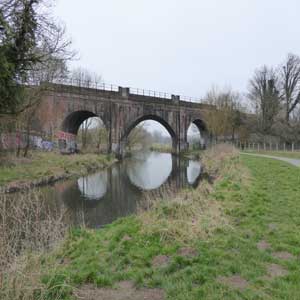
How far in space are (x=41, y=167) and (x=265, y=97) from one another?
32.9 metres

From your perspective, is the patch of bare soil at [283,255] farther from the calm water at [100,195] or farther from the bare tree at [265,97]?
the bare tree at [265,97]

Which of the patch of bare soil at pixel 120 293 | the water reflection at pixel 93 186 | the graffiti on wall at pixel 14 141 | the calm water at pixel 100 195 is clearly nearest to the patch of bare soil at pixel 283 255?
the patch of bare soil at pixel 120 293

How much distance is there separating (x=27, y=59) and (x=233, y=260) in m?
10.9

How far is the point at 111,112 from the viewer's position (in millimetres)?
31938

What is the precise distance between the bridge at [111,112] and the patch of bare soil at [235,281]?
21.7m

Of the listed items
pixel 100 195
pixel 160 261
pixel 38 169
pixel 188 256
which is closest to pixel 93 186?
pixel 100 195

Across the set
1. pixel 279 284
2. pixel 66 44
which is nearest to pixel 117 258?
pixel 279 284

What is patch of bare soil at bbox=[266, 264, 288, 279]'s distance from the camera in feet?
12.2

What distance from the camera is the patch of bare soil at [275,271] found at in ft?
12.2

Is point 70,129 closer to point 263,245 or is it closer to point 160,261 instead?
point 160,261

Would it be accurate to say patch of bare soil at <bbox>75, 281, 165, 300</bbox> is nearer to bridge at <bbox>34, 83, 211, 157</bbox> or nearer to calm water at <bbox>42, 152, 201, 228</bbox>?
calm water at <bbox>42, 152, 201, 228</bbox>

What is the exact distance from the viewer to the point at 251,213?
22.2 feet

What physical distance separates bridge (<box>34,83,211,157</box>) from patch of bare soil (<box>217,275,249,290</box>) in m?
21.7

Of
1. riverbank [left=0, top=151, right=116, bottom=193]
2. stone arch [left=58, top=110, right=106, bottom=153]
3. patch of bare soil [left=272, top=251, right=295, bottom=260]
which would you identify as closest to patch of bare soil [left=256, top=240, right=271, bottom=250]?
patch of bare soil [left=272, top=251, right=295, bottom=260]
